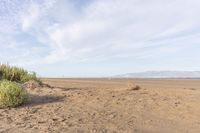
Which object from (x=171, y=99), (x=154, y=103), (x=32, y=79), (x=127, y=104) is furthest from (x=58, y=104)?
(x=32, y=79)

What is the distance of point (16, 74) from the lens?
1970cm

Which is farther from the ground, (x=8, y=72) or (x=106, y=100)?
(x=8, y=72)

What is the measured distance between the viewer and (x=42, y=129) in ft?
33.9

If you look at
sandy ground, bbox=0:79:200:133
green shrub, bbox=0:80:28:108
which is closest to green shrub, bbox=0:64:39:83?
sandy ground, bbox=0:79:200:133

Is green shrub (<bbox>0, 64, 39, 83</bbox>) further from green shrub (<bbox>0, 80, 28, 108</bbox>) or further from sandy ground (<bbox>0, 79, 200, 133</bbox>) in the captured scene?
green shrub (<bbox>0, 80, 28, 108</bbox>)

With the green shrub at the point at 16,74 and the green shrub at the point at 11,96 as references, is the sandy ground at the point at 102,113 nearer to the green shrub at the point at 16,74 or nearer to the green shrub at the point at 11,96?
the green shrub at the point at 11,96

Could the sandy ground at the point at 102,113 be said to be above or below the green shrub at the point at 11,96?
below

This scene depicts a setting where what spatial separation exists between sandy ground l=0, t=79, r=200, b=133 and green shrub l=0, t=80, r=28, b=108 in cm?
26

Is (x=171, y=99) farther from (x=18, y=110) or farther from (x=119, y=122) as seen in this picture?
(x=18, y=110)

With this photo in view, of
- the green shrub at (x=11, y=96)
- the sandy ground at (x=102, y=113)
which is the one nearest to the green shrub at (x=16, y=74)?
the sandy ground at (x=102, y=113)

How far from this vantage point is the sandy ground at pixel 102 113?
10.8 m

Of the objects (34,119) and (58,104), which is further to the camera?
(58,104)

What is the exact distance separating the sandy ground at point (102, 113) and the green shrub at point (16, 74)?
10.8ft

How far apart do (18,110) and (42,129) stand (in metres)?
2.37
